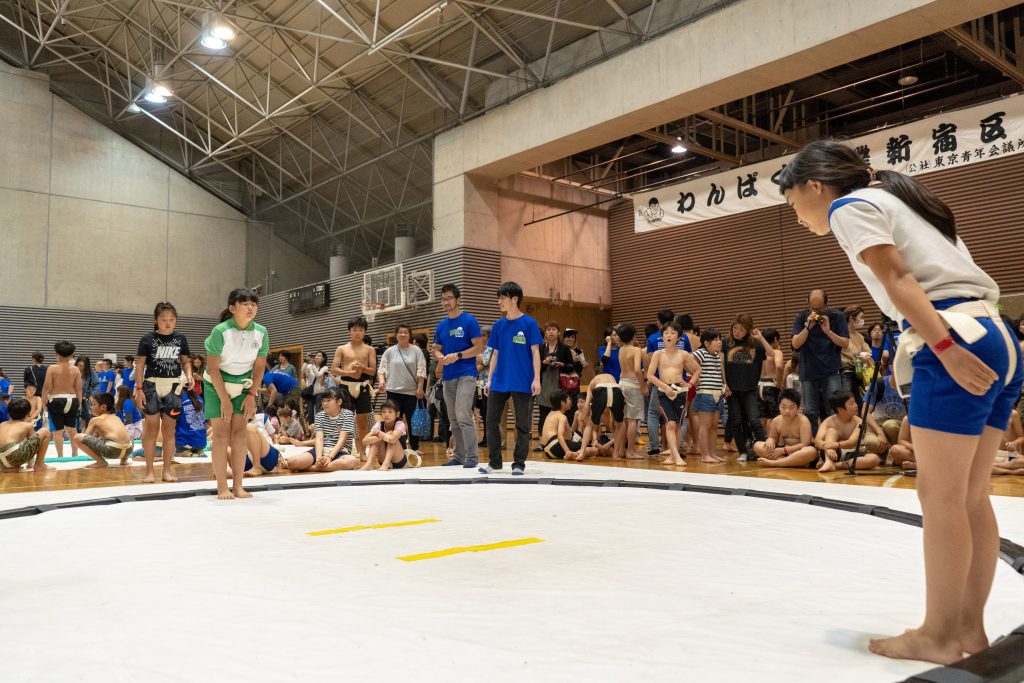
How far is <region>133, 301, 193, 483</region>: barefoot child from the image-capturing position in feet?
19.9

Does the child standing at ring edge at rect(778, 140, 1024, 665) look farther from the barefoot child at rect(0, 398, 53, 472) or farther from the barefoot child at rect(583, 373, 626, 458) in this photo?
the barefoot child at rect(0, 398, 53, 472)

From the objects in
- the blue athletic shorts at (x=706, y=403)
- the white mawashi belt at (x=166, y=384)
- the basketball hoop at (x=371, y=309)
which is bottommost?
the blue athletic shorts at (x=706, y=403)

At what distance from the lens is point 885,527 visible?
11.3 ft

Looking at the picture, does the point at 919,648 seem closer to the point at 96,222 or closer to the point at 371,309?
the point at 371,309

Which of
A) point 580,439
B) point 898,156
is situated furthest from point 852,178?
point 898,156

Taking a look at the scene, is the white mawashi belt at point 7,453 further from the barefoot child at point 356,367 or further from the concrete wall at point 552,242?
the concrete wall at point 552,242

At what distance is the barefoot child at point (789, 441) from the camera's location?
6832 mm

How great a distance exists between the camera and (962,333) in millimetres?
1547

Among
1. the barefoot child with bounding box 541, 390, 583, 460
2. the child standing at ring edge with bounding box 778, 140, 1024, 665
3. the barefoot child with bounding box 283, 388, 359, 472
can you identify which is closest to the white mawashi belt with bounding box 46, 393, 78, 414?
the barefoot child with bounding box 283, 388, 359, 472

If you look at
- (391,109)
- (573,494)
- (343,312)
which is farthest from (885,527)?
(343,312)

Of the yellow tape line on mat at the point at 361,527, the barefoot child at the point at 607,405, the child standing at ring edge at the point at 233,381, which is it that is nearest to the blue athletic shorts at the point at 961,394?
the yellow tape line on mat at the point at 361,527

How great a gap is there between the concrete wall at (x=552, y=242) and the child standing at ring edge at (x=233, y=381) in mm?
10021

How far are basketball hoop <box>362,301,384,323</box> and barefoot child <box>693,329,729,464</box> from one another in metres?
9.65

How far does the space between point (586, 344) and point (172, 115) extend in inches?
478
